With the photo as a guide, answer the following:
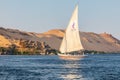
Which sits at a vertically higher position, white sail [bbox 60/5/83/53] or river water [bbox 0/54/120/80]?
white sail [bbox 60/5/83/53]

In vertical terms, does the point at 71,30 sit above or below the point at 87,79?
above

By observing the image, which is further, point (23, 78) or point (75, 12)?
point (75, 12)

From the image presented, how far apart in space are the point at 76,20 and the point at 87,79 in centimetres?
7624

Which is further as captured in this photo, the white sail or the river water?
the white sail

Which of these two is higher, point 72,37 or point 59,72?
point 72,37

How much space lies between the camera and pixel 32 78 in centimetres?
5859

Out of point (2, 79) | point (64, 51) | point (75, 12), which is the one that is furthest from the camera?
point (64, 51)

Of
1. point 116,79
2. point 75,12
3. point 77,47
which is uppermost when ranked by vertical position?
point 75,12

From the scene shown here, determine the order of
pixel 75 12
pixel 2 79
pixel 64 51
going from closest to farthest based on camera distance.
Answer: pixel 2 79
pixel 75 12
pixel 64 51

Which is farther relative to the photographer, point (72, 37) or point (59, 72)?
point (72, 37)

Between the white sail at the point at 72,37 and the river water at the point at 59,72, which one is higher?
the white sail at the point at 72,37

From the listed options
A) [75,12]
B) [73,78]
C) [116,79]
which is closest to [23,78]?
[73,78]

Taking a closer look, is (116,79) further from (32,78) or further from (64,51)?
(64,51)

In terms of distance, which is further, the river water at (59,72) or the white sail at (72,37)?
the white sail at (72,37)
